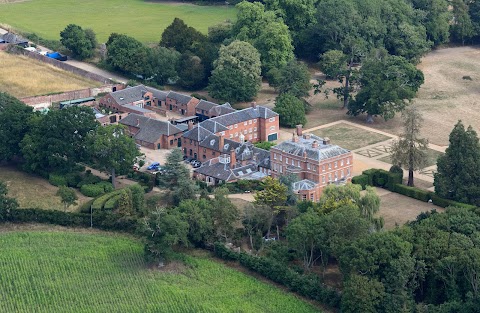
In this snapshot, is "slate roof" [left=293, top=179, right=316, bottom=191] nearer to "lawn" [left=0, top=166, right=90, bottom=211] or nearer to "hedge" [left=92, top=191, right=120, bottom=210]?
"hedge" [left=92, top=191, right=120, bottom=210]

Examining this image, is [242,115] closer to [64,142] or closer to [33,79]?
[64,142]

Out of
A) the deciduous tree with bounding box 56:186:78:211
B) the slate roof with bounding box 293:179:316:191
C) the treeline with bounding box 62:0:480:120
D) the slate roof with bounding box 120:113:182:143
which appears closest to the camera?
the deciduous tree with bounding box 56:186:78:211

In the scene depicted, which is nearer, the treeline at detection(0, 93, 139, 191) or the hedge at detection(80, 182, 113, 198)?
the hedge at detection(80, 182, 113, 198)

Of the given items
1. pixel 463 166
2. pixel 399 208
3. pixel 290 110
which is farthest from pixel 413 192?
pixel 290 110

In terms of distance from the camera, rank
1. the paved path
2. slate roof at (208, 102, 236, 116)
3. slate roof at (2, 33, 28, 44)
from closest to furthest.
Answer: slate roof at (208, 102, 236, 116) → the paved path → slate roof at (2, 33, 28, 44)

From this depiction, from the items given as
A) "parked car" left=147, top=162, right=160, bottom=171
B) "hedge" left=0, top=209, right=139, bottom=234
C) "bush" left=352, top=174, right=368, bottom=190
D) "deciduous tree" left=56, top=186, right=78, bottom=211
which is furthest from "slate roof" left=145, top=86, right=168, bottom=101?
"hedge" left=0, top=209, right=139, bottom=234

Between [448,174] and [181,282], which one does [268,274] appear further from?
[448,174]
